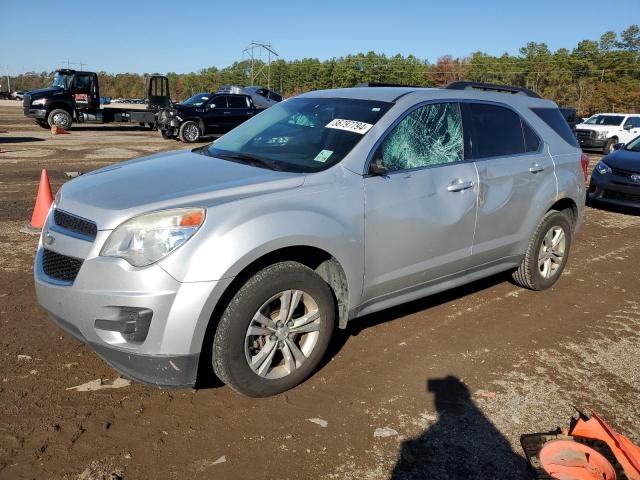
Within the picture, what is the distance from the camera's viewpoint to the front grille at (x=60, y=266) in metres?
2.84

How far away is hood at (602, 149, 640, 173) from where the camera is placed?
30.5 feet

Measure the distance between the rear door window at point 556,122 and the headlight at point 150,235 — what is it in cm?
354

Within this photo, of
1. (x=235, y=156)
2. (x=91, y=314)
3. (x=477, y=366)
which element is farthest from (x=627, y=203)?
(x=91, y=314)

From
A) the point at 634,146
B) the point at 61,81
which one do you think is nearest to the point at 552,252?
the point at 634,146

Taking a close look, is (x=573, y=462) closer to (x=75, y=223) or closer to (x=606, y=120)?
(x=75, y=223)

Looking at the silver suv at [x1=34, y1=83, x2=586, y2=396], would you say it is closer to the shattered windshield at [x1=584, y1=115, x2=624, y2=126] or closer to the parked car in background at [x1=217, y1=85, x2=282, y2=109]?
the shattered windshield at [x1=584, y1=115, x2=624, y2=126]

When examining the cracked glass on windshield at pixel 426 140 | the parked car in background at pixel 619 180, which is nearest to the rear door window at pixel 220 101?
the parked car in background at pixel 619 180

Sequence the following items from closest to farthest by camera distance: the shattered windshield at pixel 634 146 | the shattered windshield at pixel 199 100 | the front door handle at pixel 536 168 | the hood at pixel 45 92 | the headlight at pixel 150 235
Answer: the headlight at pixel 150 235 < the front door handle at pixel 536 168 < the shattered windshield at pixel 634 146 < the shattered windshield at pixel 199 100 < the hood at pixel 45 92

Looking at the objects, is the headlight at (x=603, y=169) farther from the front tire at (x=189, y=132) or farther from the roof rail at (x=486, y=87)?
the front tire at (x=189, y=132)

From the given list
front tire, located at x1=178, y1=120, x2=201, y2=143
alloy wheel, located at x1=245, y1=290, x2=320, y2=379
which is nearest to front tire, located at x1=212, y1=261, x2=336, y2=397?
alloy wheel, located at x1=245, y1=290, x2=320, y2=379

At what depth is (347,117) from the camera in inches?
150

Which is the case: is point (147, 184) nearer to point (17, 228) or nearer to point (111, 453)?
point (111, 453)

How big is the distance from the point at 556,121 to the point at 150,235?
4.03m

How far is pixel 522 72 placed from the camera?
2970 inches
